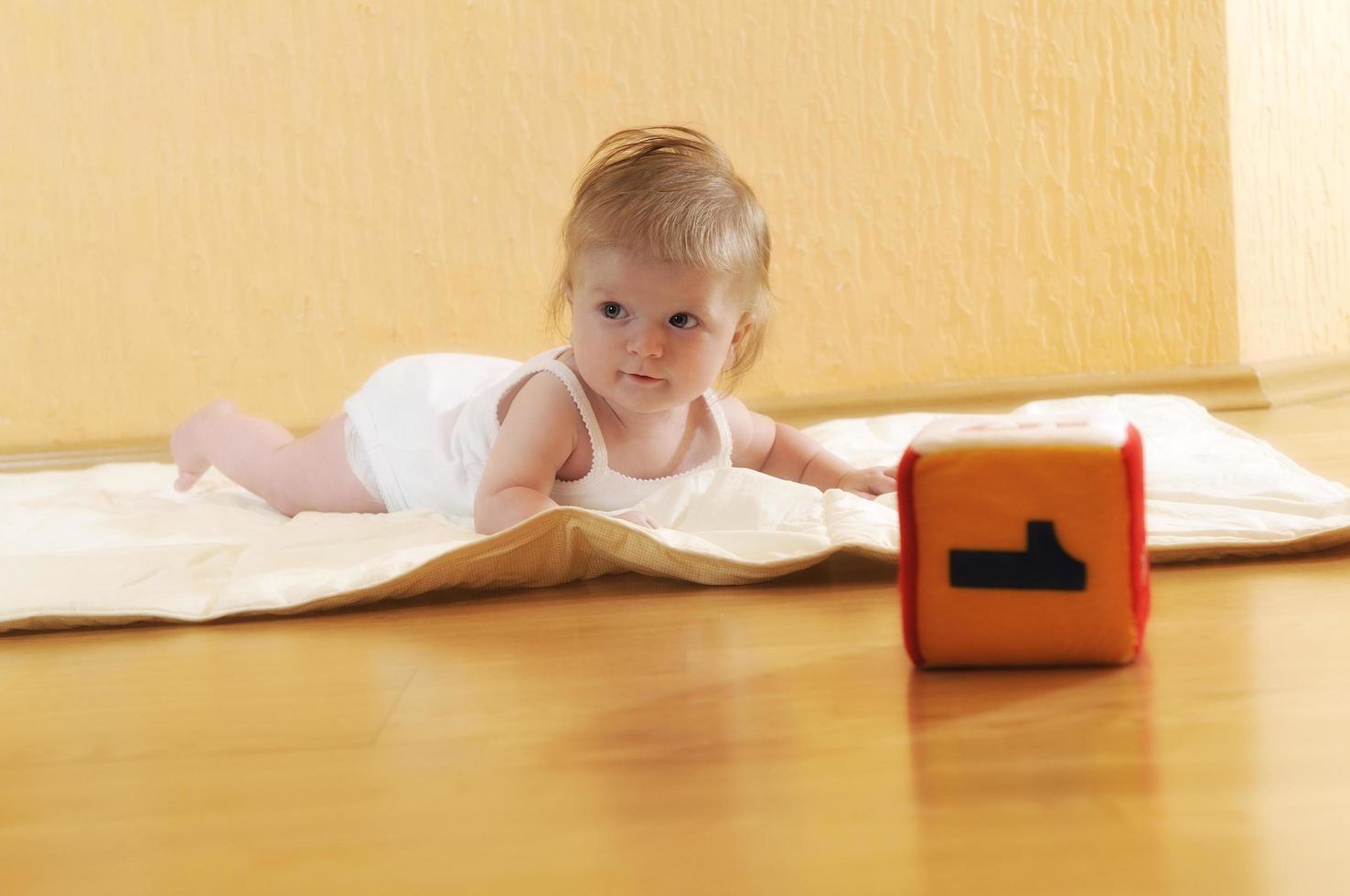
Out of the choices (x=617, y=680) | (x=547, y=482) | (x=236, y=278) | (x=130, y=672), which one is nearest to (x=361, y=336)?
(x=236, y=278)

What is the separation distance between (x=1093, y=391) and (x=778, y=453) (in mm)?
701

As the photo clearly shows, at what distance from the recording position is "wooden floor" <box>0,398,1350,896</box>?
49 centimetres

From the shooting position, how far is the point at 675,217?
1083 millimetres

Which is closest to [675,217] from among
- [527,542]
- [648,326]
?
[648,326]

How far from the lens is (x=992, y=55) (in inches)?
70.4

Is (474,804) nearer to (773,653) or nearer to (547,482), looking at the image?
(773,653)

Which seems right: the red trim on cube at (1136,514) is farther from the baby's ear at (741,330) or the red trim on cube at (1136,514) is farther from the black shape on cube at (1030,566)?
the baby's ear at (741,330)

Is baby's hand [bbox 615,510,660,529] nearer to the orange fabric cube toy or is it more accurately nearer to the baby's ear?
the baby's ear

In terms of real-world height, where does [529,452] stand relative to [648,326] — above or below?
below

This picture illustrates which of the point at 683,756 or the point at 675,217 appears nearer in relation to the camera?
the point at 683,756

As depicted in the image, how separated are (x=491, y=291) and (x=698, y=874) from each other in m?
1.44

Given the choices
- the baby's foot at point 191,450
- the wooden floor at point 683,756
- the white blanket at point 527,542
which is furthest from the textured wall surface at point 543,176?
the wooden floor at point 683,756

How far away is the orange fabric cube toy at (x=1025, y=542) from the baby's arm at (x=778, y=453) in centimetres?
58

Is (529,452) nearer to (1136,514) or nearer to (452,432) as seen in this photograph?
(452,432)
